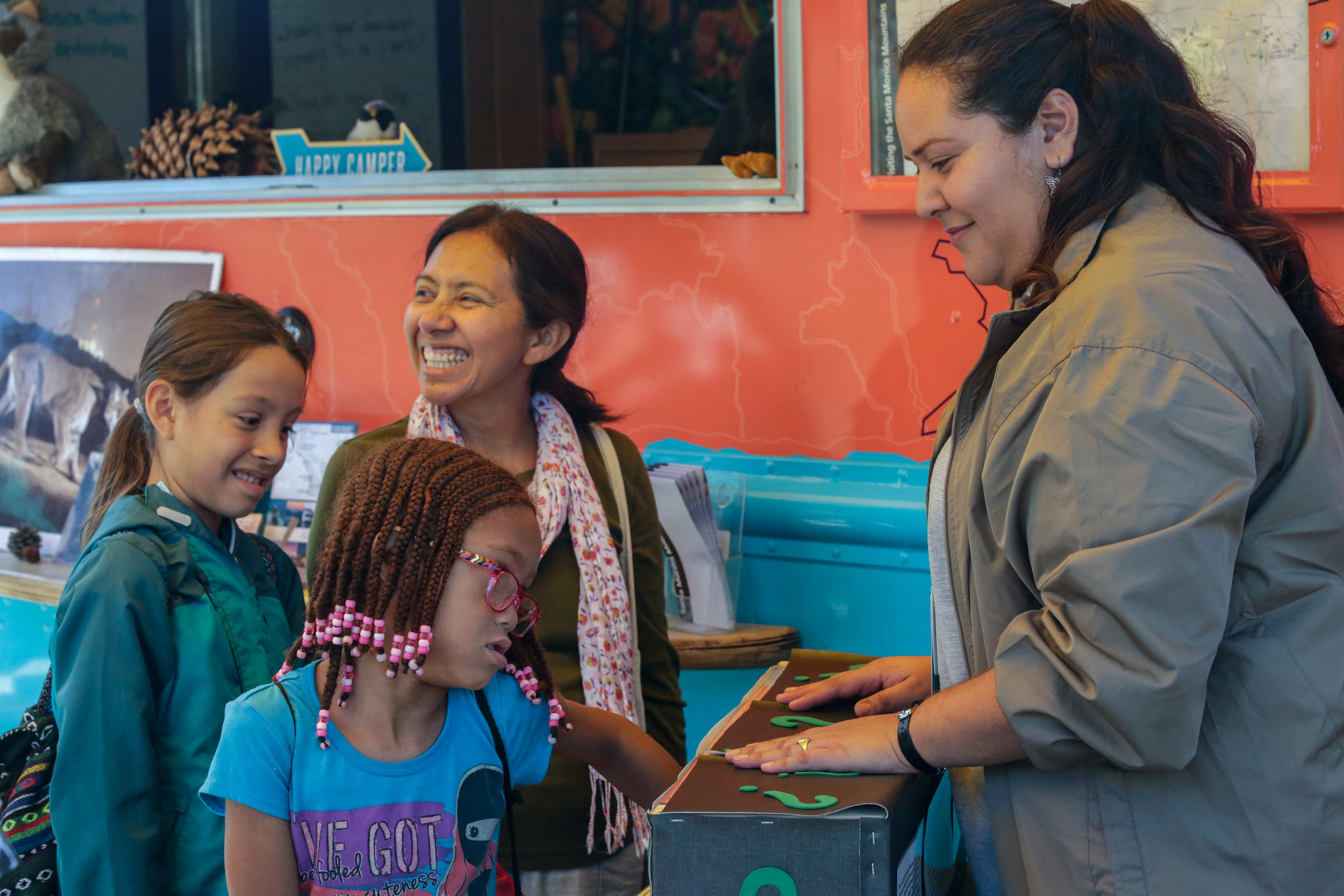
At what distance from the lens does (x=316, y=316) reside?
10.1 feet

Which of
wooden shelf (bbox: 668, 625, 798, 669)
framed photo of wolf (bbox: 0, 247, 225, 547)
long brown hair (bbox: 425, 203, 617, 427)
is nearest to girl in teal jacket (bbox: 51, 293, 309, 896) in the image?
long brown hair (bbox: 425, 203, 617, 427)

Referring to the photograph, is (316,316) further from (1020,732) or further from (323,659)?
(1020,732)

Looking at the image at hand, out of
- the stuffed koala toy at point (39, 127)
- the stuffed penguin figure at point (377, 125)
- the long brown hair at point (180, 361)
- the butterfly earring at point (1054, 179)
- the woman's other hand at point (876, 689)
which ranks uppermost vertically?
the stuffed koala toy at point (39, 127)

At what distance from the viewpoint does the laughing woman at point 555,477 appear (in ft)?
5.72

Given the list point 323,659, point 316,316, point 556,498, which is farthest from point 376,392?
point 323,659

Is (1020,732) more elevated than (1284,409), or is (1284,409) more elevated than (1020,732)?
(1284,409)

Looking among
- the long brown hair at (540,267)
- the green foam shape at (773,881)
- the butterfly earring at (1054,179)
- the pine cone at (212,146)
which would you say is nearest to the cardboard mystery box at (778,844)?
the green foam shape at (773,881)

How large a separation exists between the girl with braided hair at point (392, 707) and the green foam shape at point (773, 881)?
0.39 meters

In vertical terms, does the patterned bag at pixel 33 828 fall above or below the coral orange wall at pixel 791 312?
below

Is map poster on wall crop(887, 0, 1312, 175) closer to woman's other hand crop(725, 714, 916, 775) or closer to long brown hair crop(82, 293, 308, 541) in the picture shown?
woman's other hand crop(725, 714, 916, 775)

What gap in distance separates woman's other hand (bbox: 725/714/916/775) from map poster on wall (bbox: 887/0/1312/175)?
54.1 inches

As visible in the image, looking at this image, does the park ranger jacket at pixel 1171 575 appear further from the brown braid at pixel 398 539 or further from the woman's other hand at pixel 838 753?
the brown braid at pixel 398 539

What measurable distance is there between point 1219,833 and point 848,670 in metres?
0.48

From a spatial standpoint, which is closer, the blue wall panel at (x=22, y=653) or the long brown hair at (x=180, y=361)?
the long brown hair at (x=180, y=361)
